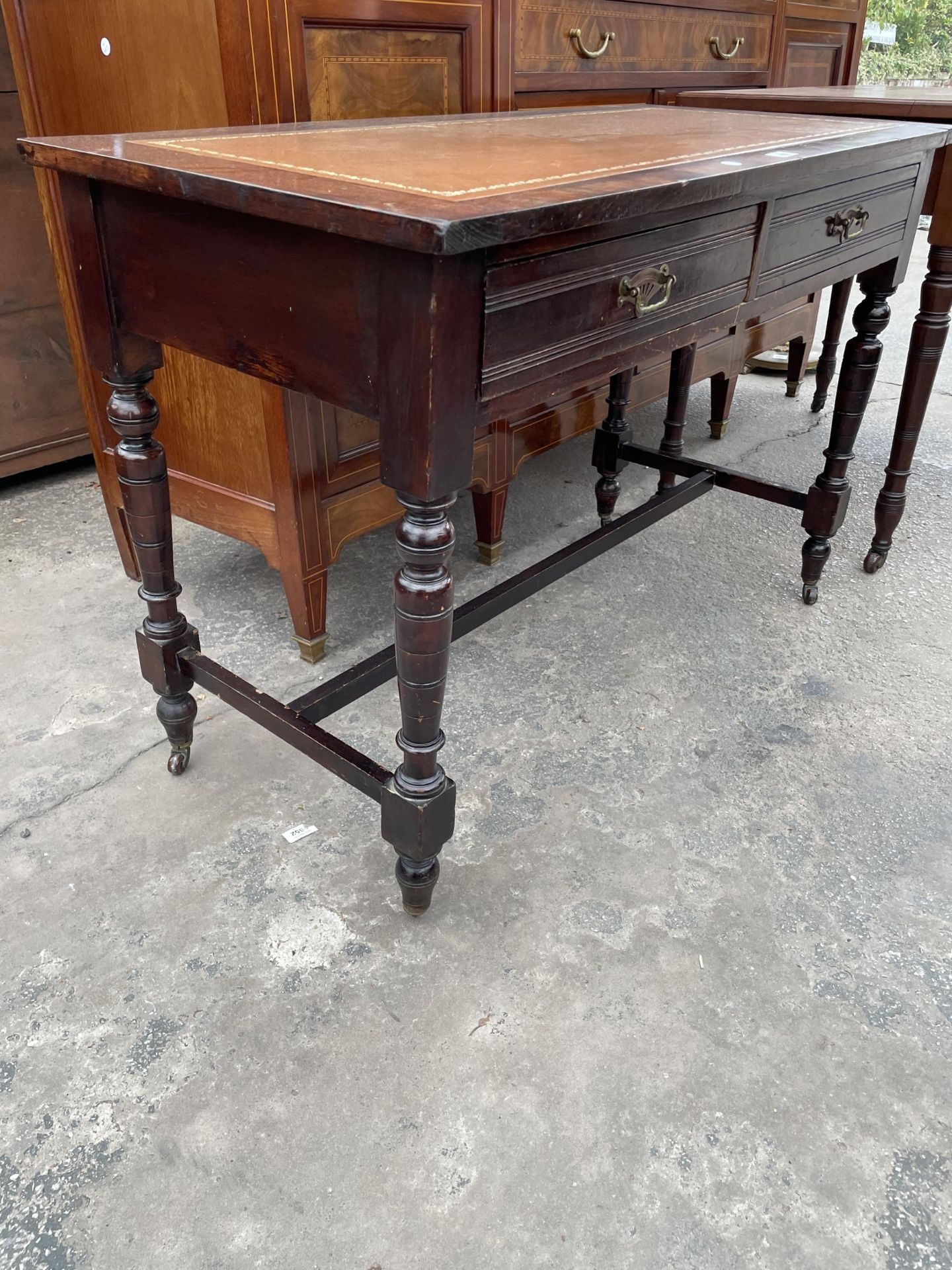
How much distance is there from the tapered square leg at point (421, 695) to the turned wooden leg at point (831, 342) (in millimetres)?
2422

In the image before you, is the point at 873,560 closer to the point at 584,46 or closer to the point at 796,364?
the point at 584,46

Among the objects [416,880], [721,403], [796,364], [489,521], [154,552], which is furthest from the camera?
[796,364]

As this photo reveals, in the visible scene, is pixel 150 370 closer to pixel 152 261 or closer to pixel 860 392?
pixel 152 261

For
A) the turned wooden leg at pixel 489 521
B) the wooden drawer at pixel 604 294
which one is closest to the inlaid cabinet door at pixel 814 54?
the turned wooden leg at pixel 489 521

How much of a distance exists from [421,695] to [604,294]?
0.55m

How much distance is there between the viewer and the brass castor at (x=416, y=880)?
141 centimetres

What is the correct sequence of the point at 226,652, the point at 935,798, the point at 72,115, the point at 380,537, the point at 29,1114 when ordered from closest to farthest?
1. the point at 29,1114
2. the point at 935,798
3. the point at 72,115
4. the point at 226,652
5. the point at 380,537

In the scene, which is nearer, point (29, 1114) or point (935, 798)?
point (29, 1114)

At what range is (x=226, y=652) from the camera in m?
2.13

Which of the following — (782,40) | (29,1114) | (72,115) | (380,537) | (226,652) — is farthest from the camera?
(782,40)

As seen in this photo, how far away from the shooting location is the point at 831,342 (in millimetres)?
3381

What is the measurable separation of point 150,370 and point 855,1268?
1457 mm

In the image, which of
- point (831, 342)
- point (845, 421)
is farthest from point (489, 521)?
point (831, 342)

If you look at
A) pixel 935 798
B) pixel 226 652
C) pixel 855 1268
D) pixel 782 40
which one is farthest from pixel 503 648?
pixel 782 40
